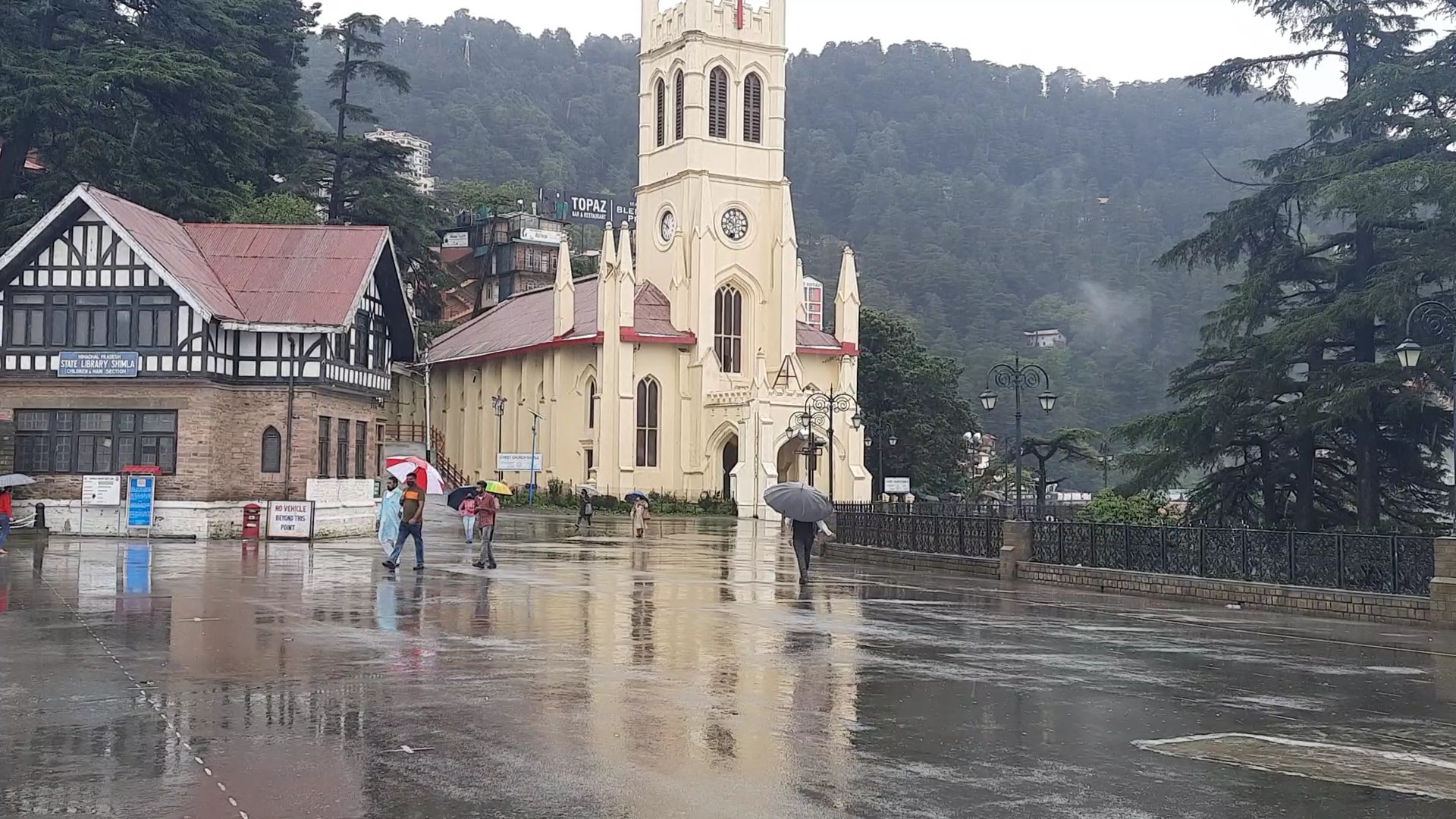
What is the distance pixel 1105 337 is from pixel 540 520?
116111 millimetres

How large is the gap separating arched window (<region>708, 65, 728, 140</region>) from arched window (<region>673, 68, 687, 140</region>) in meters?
1.55

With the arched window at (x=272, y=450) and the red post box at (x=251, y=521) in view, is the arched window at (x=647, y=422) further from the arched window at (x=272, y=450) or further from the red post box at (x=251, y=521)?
the red post box at (x=251, y=521)

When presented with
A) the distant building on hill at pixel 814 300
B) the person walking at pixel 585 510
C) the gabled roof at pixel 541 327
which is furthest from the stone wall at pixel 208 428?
the distant building on hill at pixel 814 300

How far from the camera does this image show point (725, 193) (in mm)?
73938

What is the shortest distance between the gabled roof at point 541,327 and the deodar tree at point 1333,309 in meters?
38.7

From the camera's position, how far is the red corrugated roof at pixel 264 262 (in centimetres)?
3616

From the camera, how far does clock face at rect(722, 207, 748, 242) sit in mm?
73938

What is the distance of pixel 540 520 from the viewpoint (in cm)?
5356

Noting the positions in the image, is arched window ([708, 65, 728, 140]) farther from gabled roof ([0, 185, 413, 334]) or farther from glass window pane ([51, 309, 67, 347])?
glass window pane ([51, 309, 67, 347])

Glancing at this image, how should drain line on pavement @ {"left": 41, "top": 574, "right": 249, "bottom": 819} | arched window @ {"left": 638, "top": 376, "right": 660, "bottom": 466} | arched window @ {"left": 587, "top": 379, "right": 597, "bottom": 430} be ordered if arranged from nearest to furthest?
drain line on pavement @ {"left": 41, "top": 574, "right": 249, "bottom": 819}
arched window @ {"left": 638, "top": 376, "right": 660, "bottom": 466}
arched window @ {"left": 587, "top": 379, "right": 597, "bottom": 430}

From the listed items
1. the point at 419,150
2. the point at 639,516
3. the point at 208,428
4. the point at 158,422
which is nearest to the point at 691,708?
the point at 208,428

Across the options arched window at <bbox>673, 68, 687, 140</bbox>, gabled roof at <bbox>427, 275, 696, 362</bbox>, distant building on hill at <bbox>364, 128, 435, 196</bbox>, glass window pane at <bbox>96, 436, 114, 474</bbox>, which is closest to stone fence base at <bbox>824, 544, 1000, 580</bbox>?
glass window pane at <bbox>96, 436, 114, 474</bbox>

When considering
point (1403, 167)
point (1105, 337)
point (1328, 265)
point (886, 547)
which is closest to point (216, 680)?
point (886, 547)

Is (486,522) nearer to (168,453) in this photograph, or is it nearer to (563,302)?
(168,453)
